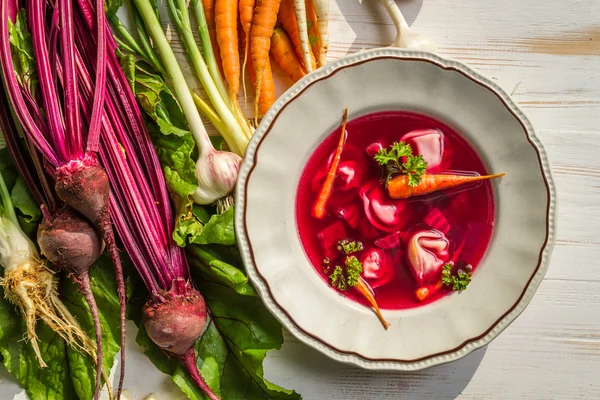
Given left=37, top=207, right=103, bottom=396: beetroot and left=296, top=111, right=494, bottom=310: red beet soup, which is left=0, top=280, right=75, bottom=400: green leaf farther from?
left=296, top=111, right=494, bottom=310: red beet soup

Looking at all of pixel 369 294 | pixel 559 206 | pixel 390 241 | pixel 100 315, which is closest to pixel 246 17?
pixel 390 241

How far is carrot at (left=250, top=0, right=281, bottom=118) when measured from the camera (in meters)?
1.80

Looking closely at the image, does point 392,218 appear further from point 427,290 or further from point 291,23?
point 291,23

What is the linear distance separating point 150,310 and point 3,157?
0.70 meters

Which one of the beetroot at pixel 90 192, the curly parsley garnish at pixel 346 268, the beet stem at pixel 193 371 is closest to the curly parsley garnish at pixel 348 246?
Answer: the curly parsley garnish at pixel 346 268

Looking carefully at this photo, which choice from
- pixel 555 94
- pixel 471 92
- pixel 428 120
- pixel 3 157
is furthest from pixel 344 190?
pixel 3 157

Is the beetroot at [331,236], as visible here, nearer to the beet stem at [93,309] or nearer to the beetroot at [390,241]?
the beetroot at [390,241]

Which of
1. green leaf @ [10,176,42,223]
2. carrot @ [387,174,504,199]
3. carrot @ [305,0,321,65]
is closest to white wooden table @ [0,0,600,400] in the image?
carrot @ [305,0,321,65]

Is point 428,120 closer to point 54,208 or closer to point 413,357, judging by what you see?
point 413,357

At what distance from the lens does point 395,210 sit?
5.90ft

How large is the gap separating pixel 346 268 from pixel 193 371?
585mm

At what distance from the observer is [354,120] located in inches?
69.7

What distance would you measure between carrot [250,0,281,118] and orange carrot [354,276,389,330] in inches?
27.2

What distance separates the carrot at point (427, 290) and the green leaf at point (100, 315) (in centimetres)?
98
